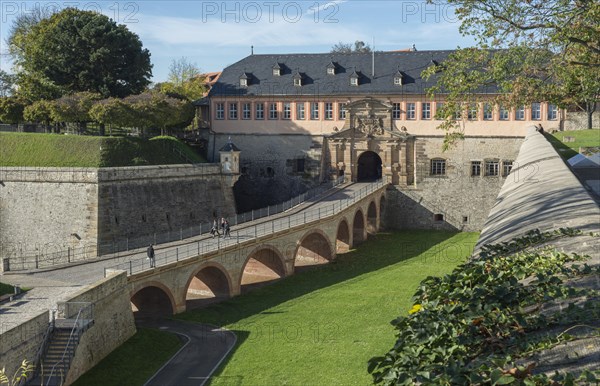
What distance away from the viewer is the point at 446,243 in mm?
47781

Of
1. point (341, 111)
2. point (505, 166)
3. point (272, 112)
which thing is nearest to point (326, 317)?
point (505, 166)

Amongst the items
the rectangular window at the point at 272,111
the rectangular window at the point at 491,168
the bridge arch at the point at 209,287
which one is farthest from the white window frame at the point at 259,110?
the bridge arch at the point at 209,287

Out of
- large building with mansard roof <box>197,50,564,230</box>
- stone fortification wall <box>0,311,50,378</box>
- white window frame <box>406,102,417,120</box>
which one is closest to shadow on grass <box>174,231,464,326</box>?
large building with mansard roof <box>197,50,564,230</box>

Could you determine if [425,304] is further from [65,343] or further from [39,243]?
[39,243]

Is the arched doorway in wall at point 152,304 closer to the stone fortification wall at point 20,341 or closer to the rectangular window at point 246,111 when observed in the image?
the stone fortification wall at point 20,341

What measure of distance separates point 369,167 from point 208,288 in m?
27.8

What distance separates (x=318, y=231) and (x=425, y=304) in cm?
3371

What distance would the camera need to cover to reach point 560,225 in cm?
1013

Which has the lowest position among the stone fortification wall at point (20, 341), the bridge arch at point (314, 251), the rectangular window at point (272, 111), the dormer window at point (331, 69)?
the bridge arch at point (314, 251)

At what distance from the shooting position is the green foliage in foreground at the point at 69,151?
136ft

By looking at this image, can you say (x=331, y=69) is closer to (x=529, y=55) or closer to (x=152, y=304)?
(x=152, y=304)

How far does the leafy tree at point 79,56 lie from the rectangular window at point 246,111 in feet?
31.0

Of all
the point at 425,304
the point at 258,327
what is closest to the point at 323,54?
the point at 258,327

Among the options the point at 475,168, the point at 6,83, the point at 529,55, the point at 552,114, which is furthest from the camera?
the point at 6,83
